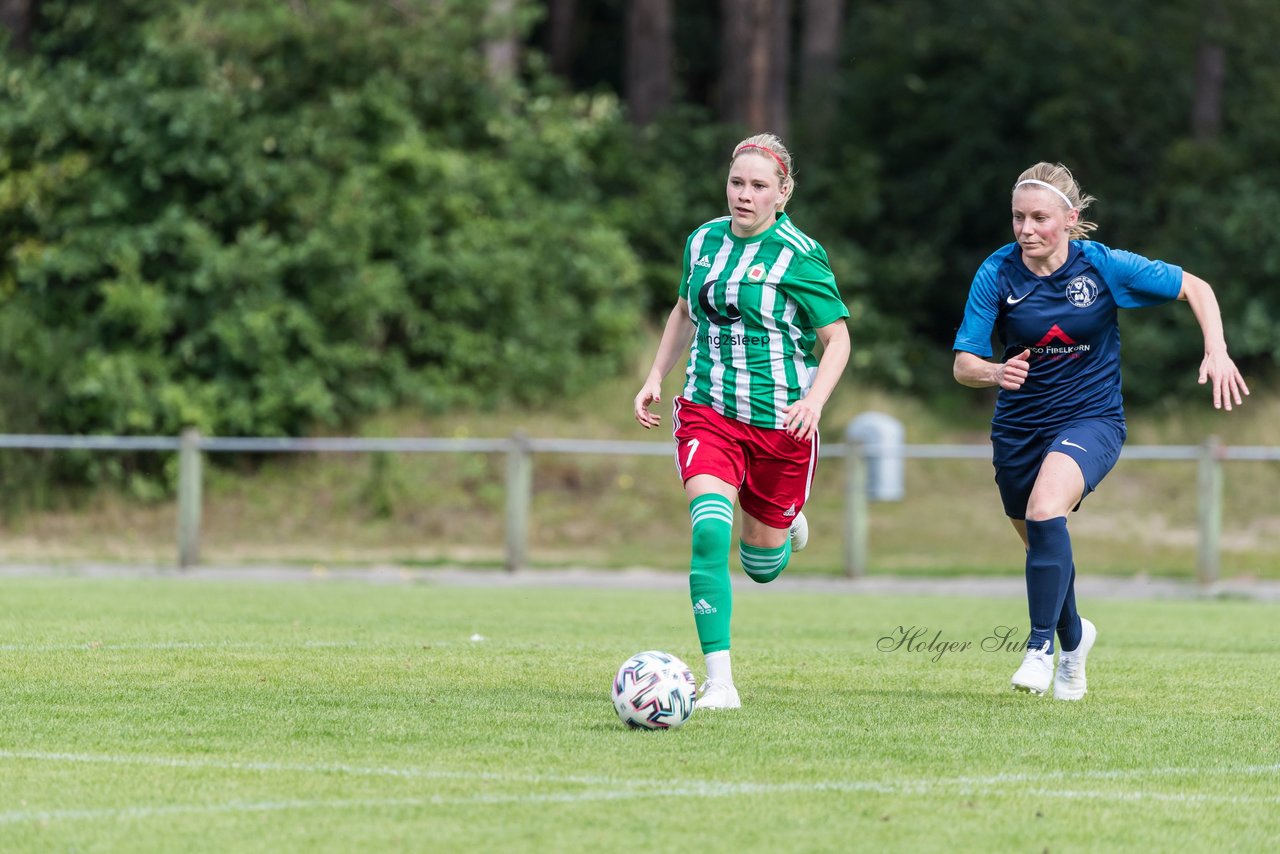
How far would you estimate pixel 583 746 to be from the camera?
239 inches

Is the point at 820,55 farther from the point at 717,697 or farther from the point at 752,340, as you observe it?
the point at 717,697

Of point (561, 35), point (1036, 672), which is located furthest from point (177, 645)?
point (561, 35)

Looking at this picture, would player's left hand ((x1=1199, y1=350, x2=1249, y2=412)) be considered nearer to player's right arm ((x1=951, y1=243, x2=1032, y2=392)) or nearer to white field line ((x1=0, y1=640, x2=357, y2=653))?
player's right arm ((x1=951, y1=243, x2=1032, y2=392))

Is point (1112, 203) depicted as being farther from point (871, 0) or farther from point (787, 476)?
point (787, 476)

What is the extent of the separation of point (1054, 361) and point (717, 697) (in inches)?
78.7

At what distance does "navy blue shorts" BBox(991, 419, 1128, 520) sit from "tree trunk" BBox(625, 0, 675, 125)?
24.1 meters

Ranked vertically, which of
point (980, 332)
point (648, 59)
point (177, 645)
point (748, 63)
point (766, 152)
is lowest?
point (177, 645)

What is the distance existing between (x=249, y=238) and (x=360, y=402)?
7.97 feet

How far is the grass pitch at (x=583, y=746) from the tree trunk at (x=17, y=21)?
17.9 meters

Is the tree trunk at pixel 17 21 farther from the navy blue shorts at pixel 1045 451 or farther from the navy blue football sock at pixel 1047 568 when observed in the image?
the navy blue football sock at pixel 1047 568

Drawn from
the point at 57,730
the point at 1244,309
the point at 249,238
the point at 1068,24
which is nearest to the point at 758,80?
the point at 1068,24

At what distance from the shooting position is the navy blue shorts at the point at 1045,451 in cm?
744

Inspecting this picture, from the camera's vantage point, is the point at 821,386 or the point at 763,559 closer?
the point at 821,386

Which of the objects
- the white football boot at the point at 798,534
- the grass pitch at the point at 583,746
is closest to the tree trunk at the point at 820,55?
the grass pitch at the point at 583,746
